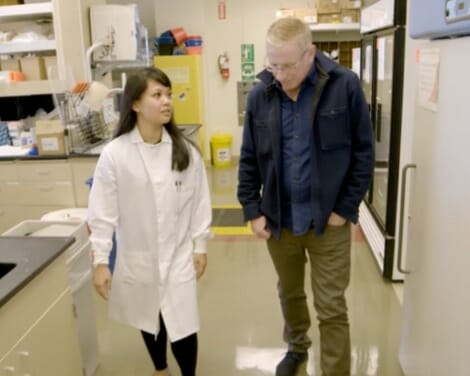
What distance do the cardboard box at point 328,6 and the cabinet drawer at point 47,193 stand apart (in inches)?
153

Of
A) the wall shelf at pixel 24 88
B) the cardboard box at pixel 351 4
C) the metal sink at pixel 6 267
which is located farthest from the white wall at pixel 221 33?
the metal sink at pixel 6 267

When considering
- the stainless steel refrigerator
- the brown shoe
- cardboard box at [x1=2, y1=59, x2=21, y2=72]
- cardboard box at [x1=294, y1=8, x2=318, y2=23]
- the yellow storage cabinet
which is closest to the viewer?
the brown shoe

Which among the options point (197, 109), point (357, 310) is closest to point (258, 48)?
point (197, 109)

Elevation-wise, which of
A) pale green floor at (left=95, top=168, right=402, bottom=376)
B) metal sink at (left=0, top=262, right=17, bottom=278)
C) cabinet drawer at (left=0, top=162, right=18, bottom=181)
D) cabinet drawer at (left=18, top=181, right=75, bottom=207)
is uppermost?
metal sink at (left=0, top=262, right=17, bottom=278)

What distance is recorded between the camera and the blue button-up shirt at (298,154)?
177 cm

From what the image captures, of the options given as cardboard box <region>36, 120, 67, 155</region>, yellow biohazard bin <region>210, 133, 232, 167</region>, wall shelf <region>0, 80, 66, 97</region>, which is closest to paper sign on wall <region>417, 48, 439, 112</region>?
cardboard box <region>36, 120, 67, 155</region>

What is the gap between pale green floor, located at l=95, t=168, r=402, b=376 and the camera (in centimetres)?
231

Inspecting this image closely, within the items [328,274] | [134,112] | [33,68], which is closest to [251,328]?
[328,274]

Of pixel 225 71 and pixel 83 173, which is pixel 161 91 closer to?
pixel 83 173

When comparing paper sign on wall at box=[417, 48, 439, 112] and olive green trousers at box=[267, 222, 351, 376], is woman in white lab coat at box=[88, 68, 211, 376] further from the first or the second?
paper sign on wall at box=[417, 48, 439, 112]

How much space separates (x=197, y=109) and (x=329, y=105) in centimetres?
461

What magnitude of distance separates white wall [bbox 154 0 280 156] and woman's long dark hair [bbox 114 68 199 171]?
4735 mm

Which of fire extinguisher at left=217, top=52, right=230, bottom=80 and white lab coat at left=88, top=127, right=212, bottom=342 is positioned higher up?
fire extinguisher at left=217, top=52, right=230, bottom=80

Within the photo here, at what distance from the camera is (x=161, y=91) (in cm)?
175
